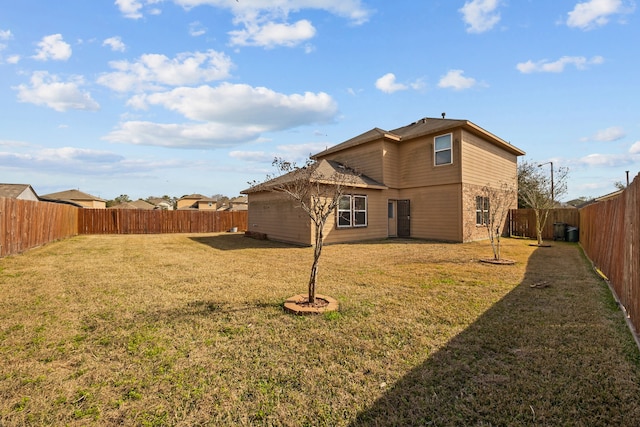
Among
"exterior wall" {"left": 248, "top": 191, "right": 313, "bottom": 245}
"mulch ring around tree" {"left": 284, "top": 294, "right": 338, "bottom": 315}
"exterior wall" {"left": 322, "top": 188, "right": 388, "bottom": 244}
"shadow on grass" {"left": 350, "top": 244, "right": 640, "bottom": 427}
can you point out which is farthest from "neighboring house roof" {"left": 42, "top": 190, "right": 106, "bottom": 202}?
"shadow on grass" {"left": 350, "top": 244, "right": 640, "bottom": 427}

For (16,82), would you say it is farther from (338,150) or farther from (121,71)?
(338,150)

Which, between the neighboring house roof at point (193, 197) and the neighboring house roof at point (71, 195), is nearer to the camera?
the neighboring house roof at point (71, 195)

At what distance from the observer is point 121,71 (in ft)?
30.8

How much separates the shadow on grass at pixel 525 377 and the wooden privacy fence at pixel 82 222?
1247 centimetres

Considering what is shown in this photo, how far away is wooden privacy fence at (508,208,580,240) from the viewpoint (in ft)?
50.1

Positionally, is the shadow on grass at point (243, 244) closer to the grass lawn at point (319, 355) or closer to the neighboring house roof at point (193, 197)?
the grass lawn at point (319, 355)

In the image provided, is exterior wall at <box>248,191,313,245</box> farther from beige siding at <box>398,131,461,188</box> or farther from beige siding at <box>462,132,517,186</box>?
Result: beige siding at <box>462,132,517,186</box>

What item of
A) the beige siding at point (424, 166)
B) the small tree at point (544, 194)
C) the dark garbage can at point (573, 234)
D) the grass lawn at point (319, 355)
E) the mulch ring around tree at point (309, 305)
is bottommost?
the grass lawn at point (319, 355)

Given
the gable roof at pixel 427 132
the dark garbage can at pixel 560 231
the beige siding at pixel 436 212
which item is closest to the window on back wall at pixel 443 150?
the gable roof at pixel 427 132

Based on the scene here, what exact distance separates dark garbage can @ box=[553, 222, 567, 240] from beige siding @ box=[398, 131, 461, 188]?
688cm

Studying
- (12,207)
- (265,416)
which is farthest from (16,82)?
(265,416)

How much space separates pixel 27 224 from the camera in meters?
10.8

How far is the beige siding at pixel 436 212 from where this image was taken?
13336 millimetres

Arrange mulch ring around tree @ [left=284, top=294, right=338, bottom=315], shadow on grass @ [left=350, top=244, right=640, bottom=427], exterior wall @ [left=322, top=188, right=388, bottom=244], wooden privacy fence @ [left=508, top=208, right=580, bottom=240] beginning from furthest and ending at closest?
wooden privacy fence @ [left=508, top=208, right=580, bottom=240], exterior wall @ [left=322, top=188, right=388, bottom=244], mulch ring around tree @ [left=284, top=294, right=338, bottom=315], shadow on grass @ [left=350, top=244, right=640, bottom=427]
